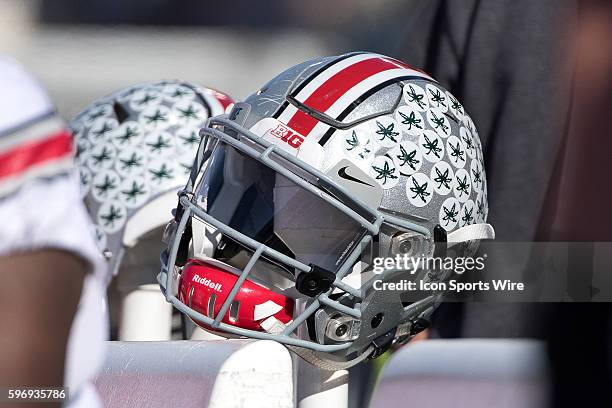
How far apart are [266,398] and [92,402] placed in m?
0.30

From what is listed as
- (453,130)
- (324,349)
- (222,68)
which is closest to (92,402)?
(324,349)

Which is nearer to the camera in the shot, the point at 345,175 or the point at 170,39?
the point at 345,175

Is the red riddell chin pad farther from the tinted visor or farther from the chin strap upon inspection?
the chin strap

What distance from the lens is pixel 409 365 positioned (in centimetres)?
140

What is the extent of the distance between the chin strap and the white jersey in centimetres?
68

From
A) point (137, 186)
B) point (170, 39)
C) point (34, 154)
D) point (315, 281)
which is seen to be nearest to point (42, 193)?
point (34, 154)

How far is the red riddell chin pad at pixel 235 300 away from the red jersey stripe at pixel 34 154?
0.55 meters

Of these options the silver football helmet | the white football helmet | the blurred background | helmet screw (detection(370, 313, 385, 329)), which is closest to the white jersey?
the silver football helmet

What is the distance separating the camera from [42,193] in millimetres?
829

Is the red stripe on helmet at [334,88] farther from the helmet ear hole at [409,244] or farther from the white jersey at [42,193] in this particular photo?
the white jersey at [42,193]

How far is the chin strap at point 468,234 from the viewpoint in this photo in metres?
1.45

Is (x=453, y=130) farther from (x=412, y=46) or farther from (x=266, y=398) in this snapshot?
(x=412, y=46)

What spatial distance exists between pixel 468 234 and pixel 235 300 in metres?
0.33

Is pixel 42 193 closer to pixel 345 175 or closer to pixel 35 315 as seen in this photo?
pixel 35 315
